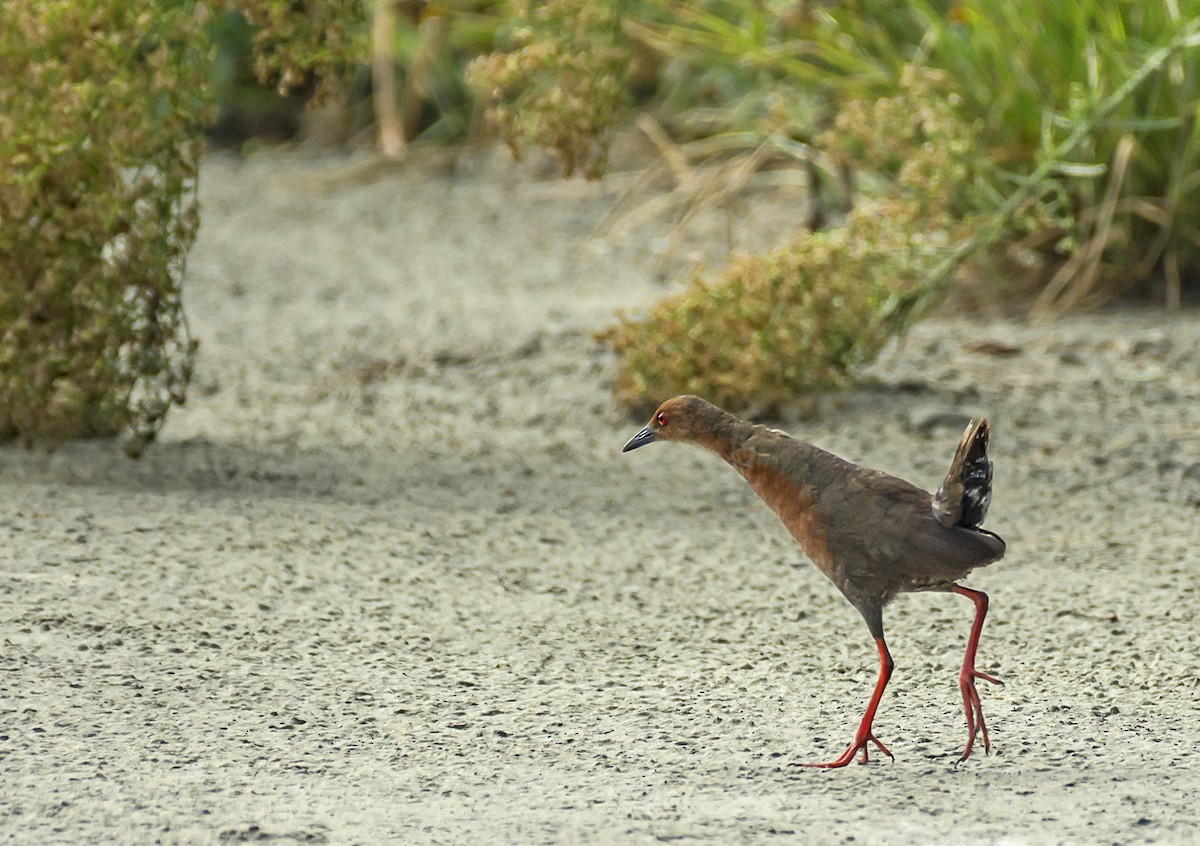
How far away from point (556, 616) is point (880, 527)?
110 cm

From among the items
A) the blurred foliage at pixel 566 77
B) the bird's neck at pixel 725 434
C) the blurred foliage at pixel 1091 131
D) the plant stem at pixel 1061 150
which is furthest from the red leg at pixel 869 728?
the blurred foliage at pixel 1091 131

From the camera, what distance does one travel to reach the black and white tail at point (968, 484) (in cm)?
264

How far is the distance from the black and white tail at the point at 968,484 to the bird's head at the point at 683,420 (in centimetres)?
46

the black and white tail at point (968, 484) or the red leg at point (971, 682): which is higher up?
the black and white tail at point (968, 484)

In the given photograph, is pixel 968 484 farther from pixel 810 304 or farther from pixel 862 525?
pixel 810 304

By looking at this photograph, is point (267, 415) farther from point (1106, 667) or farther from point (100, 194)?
point (1106, 667)

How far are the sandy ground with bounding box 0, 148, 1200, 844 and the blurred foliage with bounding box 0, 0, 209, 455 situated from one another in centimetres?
25

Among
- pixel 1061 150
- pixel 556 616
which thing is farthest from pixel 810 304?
pixel 556 616

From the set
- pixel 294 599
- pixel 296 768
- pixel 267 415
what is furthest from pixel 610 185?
pixel 296 768

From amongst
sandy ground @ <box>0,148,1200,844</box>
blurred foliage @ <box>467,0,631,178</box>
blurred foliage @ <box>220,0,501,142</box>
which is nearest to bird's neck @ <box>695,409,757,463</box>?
sandy ground @ <box>0,148,1200,844</box>

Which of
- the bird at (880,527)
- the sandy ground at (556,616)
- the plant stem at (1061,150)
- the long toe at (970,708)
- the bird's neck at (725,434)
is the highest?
the plant stem at (1061,150)

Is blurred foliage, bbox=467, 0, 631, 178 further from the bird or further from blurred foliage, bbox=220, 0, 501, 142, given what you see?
blurred foliage, bbox=220, 0, 501, 142

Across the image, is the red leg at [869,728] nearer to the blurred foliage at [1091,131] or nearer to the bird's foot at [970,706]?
the bird's foot at [970,706]

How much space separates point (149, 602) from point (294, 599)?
31 centimetres
